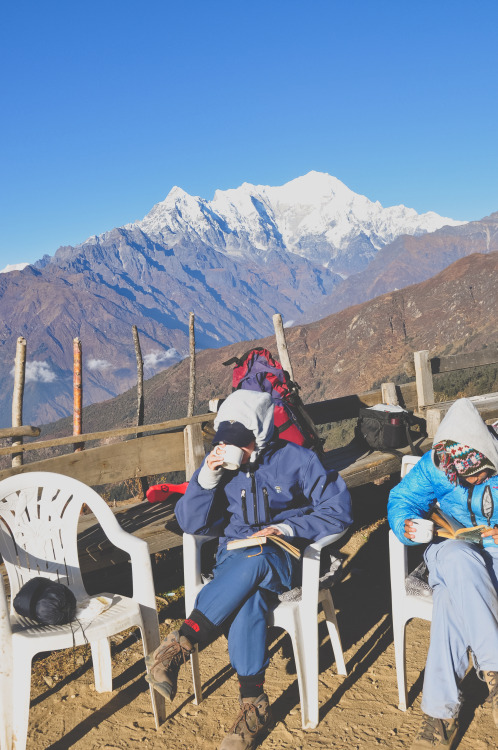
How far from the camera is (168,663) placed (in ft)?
7.99

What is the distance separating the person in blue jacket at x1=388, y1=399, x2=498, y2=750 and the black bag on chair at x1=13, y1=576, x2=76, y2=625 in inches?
61.4

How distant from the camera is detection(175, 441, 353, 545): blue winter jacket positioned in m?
2.85

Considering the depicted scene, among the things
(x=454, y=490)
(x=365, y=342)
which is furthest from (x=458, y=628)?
(x=365, y=342)

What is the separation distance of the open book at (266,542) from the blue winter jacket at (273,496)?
0.18 metres

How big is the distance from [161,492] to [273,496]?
61.3 inches

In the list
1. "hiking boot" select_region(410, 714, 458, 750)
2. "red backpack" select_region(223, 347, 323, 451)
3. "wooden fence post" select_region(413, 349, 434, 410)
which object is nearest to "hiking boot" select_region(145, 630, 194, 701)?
"hiking boot" select_region(410, 714, 458, 750)

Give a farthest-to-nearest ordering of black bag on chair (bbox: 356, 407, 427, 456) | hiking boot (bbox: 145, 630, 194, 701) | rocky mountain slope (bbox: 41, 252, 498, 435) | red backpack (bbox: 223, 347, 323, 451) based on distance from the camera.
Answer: rocky mountain slope (bbox: 41, 252, 498, 435), black bag on chair (bbox: 356, 407, 427, 456), red backpack (bbox: 223, 347, 323, 451), hiking boot (bbox: 145, 630, 194, 701)

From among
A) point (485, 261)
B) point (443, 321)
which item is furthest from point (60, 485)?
point (485, 261)

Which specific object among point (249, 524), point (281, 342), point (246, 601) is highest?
point (281, 342)

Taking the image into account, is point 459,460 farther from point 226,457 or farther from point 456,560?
point 226,457

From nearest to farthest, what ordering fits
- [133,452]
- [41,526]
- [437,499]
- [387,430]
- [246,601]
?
[246,601] < [437,499] < [41,526] < [133,452] < [387,430]

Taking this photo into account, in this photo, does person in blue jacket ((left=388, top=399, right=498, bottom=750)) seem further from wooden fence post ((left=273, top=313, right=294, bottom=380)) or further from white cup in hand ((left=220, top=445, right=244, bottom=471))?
wooden fence post ((left=273, top=313, right=294, bottom=380))

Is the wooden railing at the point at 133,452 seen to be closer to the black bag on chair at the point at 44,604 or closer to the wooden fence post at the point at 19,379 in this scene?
the black bag on chair at the point at 44,604

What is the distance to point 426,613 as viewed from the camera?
267 cm
